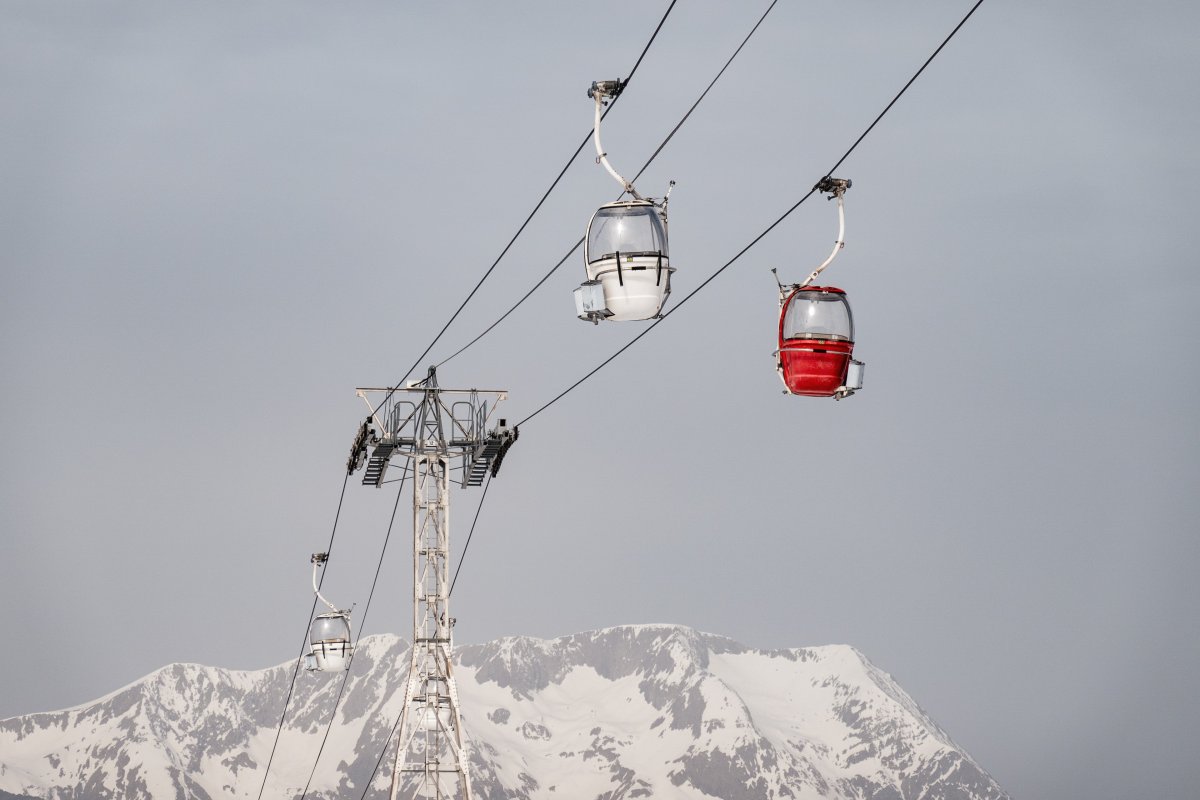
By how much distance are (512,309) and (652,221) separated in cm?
1321

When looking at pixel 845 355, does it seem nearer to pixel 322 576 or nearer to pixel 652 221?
pixel 652 221

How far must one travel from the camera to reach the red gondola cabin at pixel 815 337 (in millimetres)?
18719

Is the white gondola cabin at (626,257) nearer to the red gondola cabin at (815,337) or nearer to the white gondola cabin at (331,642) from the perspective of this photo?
the red gondola cabin at (815,337)

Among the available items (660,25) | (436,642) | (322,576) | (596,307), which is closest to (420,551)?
(436,642)

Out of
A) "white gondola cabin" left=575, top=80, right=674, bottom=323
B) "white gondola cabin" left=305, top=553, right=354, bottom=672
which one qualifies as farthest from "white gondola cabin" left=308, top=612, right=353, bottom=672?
"white gondola cabin" left=575, top=80, right=674, bottom=323

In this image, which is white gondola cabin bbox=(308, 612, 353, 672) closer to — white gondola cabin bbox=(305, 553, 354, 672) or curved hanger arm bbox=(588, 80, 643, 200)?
white gondola cabin bbox=(305, 553, 354, 672)

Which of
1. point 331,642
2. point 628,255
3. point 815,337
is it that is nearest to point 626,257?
point 628,255

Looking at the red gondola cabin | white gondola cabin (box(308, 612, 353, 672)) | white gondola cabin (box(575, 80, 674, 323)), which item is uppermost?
white gondola cabin (box(575, 80, 674, 323))

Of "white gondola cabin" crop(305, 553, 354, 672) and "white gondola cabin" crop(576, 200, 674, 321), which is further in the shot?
"white gondola cabin" crop(305, 553, 354, 672)

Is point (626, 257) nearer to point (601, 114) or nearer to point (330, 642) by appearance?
point (601, 114)

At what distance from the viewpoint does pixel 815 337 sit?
18750 mm

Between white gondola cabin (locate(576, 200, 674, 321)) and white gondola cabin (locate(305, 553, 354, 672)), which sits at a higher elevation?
white gondola cabin (locate(576, 200, 674, 321))

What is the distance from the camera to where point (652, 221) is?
18750mm

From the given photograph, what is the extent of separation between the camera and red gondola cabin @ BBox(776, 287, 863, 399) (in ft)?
61.4
